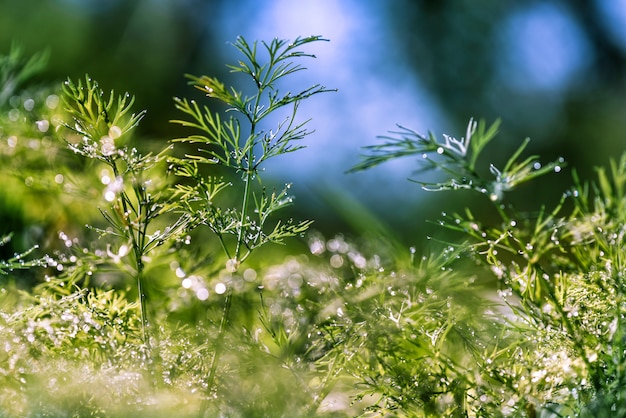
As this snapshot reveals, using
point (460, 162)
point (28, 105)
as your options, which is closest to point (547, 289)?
point (460, 162)

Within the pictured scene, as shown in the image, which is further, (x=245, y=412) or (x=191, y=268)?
(x=191, y=268)

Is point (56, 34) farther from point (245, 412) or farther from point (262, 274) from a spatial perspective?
point (245, 412)

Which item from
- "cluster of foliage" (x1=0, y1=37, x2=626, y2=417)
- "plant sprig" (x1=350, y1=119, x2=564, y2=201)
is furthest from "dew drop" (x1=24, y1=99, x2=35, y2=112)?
"plant sprig" (x1=350, y1=119, x2=564, y2=201)

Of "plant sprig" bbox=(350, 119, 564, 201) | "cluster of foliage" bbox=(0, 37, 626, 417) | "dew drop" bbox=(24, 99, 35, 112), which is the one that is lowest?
"cluster of foliage" bbox=(0, 37, 626, 417)

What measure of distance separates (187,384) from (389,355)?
0.06 m

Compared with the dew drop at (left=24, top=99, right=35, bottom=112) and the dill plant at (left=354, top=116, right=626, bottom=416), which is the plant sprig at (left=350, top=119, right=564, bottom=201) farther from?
the dew drop at (left=24, top=99, right=35, bottom=112)

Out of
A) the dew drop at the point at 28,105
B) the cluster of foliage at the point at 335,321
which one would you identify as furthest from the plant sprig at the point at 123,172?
the dew drop at the point at 28,105

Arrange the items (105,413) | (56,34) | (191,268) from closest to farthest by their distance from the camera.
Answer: (105,413) → (191,268) → (56,34)

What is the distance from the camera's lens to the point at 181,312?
26 cm

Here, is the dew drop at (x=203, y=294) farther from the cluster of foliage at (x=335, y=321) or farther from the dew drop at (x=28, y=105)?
the dew drop at (x=28, y=105)

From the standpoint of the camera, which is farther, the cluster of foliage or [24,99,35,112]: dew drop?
[24,99,35,112]: dew drop

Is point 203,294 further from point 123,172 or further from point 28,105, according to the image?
point 28,105

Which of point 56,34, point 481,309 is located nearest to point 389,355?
point 481,309

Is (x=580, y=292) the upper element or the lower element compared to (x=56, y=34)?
lower
